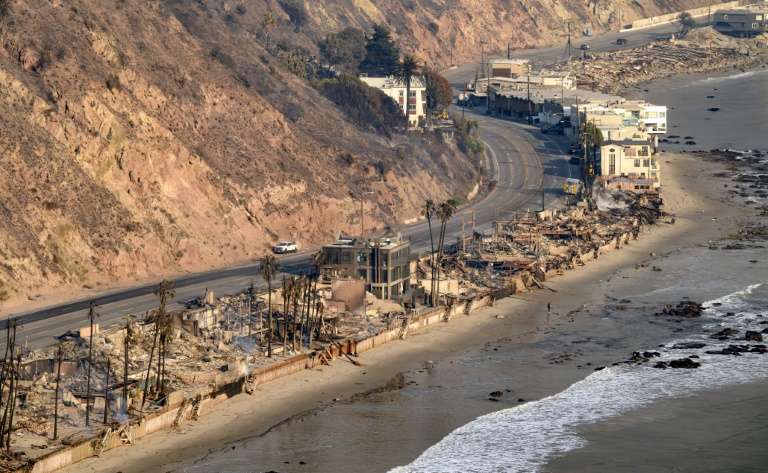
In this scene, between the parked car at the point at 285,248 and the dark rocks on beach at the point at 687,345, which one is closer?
the dark rocks on beach at the point at 687,345

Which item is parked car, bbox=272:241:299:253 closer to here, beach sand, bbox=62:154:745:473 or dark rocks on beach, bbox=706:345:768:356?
beach sand, bbox=62:154:745:473

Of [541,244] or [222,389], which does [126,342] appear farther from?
[541,244]

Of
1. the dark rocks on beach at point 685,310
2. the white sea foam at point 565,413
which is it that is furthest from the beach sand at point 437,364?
the dark rocks on beach at point 685,310

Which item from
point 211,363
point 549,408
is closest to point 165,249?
point 211,363

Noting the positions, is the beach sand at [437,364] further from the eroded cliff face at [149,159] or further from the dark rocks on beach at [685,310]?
the eroded cliff face at [149,159]

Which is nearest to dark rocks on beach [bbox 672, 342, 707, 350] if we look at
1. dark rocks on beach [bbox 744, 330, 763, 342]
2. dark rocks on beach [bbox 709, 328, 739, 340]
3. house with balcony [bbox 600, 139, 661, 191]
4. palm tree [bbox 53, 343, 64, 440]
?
dark rocks on beach [bbox 709, 328, 739, 340]
